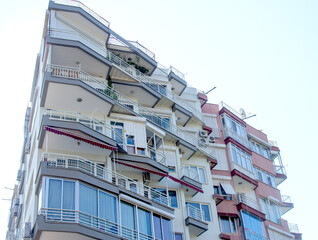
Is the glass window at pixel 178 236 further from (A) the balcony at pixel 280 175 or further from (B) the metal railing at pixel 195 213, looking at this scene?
(A) the balcony at pixel 280 175

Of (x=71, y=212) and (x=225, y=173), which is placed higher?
(x=225, y=173)

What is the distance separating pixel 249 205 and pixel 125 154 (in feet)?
41.1

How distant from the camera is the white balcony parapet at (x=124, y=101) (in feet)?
99.3

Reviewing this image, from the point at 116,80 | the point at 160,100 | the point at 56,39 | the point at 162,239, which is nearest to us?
the point at 162,239

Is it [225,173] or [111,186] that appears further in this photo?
[225,173]

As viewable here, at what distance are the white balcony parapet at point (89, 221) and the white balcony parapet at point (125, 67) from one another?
38.7ft

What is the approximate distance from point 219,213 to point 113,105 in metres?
10.7

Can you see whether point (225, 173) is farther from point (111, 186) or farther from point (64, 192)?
point (64, 192)

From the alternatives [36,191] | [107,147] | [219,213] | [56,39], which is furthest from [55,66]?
[219,213]

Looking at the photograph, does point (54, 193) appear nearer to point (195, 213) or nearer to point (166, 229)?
point (166, 229)

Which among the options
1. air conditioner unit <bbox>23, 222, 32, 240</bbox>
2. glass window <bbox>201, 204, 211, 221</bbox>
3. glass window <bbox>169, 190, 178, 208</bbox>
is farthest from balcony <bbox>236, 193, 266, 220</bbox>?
air conditioner unit <bbox>23, 222, 32, 240</bbox>

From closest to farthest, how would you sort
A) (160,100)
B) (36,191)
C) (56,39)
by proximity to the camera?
(36,191) → (56,39) → (160,100)

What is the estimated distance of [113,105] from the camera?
30484mm

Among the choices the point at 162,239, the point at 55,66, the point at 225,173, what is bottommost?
the point at 162,239
